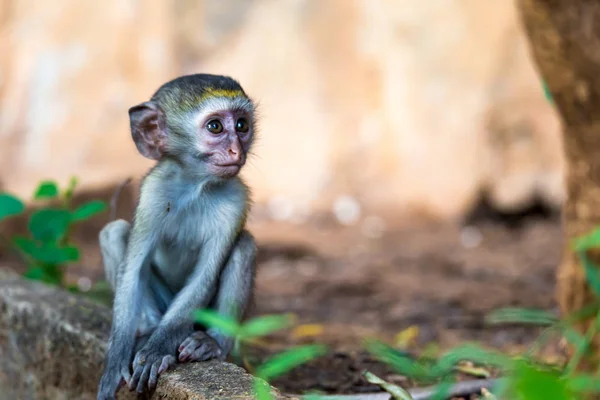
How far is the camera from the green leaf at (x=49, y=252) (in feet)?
19.3

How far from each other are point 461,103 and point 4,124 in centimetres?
658

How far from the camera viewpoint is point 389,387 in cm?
414

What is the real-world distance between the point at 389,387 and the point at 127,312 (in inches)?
51.7

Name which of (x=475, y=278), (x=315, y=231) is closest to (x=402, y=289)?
(x=475, y=278)

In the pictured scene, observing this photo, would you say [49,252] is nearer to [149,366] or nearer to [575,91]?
[149,366]

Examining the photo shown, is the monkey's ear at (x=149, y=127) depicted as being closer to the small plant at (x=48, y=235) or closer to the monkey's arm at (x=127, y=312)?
the monkey's arm at (x=127, y=312)

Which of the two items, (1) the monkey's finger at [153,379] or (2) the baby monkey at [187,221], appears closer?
(1) the monkey's finger at [153,379]

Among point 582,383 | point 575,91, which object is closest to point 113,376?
point 582,383

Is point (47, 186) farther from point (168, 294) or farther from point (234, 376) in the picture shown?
point (234, 376)

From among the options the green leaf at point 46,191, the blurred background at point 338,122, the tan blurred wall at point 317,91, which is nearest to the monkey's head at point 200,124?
the green leaf at point 46,191

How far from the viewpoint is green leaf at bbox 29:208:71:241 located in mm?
5980

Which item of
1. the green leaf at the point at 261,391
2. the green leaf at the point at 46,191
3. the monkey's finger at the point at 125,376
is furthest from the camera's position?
the green leaf at the point at 46,191

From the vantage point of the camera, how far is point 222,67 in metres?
14.1

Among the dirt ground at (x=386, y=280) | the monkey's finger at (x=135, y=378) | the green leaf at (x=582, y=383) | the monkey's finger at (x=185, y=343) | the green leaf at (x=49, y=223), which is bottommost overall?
the dirt ground at (x=386, y=280)
